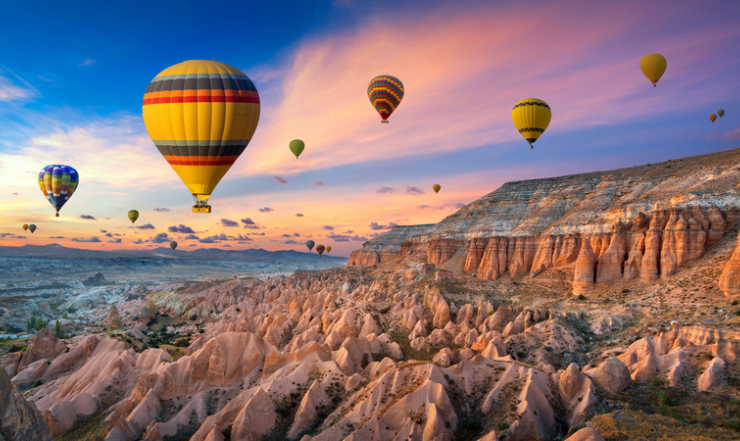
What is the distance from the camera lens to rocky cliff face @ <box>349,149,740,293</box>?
54156 mm

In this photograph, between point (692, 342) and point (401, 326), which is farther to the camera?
point (401, 326)

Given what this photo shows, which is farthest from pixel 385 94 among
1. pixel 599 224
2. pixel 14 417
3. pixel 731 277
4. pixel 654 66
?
pixel 14 417

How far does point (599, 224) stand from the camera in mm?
70188

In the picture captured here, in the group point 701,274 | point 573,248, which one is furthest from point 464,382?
point 573,248

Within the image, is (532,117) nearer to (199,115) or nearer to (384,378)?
(384,378)

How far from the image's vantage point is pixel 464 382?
31.6 m

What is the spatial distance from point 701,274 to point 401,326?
Result: 1710 inches

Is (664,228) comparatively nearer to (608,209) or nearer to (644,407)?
(608,209)

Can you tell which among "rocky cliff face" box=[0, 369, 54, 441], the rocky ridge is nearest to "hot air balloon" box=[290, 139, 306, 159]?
the rocky ridge

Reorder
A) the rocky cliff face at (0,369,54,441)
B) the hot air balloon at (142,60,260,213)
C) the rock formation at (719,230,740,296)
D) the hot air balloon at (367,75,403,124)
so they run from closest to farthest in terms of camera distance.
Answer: the rocky cliff face at (0,369,54,441)
the hot air balloon at (142,60,260,213)
the rock formation at (719,230,740,296)
the hot air balloon at (367,75,403,124)

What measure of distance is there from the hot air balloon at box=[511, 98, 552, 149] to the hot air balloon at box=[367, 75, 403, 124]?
21327 millimetres

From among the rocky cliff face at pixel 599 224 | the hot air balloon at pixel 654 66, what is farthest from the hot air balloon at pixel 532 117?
the rocky cliff face at pixel 599 224

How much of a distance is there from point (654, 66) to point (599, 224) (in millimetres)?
28434

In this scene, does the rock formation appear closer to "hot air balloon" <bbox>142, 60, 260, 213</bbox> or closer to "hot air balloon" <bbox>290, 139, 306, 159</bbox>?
"hot air balloon" <bbox>142, 60, 260, 213</bbox>
